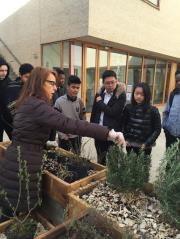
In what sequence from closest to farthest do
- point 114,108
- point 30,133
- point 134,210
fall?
point 134,210
point 30,133
point 114,108

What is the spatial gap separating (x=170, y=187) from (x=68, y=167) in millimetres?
1109

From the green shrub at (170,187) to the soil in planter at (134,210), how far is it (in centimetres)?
8

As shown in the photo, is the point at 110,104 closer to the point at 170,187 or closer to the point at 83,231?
the point at 170,187

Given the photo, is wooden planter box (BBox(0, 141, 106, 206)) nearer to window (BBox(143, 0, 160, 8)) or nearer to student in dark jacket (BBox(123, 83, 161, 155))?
student in dark jacket (BBox(123, 83, 161, 155))

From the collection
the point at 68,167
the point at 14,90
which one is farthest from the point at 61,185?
the point at 14,90

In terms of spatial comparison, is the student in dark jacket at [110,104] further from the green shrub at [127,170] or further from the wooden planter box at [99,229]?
the wooden planter box at [99,229]

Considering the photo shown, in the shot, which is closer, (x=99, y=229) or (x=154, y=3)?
(x=99, y=229)

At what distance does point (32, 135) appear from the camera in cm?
180

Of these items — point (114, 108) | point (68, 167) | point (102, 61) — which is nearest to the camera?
point (68, 167)

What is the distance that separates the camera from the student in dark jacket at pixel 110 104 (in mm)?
2979

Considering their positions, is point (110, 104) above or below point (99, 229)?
above

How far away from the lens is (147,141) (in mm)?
2834

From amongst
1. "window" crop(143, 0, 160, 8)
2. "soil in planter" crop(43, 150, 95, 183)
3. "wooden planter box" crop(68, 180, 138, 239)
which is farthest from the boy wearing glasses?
"window" crop(143, 0, 160, 8)

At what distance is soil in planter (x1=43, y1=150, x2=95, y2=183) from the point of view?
205cm
